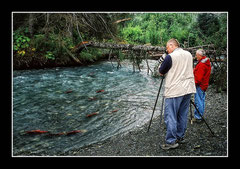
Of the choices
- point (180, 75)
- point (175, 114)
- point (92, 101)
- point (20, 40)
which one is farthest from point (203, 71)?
point (20, 40)

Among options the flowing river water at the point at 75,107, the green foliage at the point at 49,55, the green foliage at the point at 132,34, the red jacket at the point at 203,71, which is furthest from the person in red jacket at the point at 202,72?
the green foliage at the point at 132,34

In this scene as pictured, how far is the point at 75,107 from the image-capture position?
805 centimetres

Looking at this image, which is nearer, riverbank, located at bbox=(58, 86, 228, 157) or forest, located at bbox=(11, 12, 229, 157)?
riverbank, located at bbox=(58, 86, 228, 157)

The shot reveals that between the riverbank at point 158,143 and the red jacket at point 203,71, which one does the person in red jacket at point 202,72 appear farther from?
the riverbank at point 158,143

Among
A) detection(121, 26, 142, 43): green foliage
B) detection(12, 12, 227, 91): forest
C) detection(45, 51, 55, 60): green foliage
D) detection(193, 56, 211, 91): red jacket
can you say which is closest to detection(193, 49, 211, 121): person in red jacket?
detection(193, 56, 211, 91): red jacket

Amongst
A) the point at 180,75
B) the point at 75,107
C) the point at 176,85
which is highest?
the point at 180,75

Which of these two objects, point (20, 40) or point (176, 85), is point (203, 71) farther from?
point (20, 40)

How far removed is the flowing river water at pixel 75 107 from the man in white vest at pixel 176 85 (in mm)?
1938

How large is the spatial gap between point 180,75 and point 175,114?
0.87 meters

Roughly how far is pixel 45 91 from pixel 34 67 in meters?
5.97

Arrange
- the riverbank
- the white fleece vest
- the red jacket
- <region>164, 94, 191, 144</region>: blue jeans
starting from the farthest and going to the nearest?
the red jacket → the riverbank → <region>164, 94, 191, 144</region>: blue jeans → the white fleece vest

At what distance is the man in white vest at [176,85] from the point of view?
3.98 meters

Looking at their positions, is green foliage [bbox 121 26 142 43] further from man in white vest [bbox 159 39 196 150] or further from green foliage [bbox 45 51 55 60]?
man in white vest [bbox 159 39 196 150]

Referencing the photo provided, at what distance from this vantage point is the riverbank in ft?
14.1
